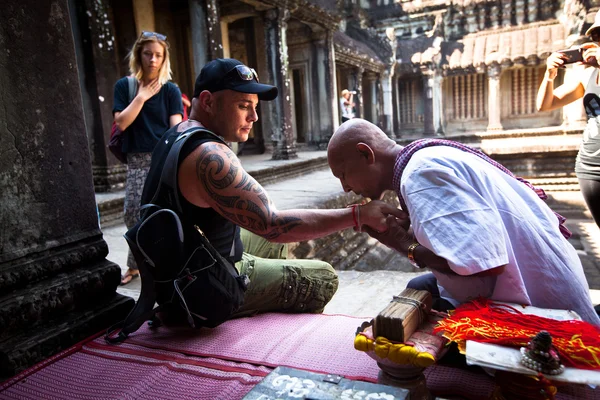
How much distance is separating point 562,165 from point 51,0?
8.48m

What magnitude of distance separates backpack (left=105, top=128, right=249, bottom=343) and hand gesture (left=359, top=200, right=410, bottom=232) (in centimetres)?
66

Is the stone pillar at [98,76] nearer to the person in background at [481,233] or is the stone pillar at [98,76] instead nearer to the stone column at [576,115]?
the person in background at [481,233]

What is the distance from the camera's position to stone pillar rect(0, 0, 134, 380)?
1.86 m

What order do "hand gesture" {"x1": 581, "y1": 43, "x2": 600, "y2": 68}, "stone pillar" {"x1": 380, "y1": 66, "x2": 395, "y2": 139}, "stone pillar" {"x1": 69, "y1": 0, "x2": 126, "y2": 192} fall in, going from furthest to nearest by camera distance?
"stone pillar" {"x1": 380, "y1": 66, "x2": 395, "y2": 139}, "stone pillar" {"x1": 69, "y1": 0, "x2": 126, "y2": 192}, "hand gesture" {"x1": 581, "y1": 43, "x2": 600, "y2": 68}

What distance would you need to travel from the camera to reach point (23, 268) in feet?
6.31

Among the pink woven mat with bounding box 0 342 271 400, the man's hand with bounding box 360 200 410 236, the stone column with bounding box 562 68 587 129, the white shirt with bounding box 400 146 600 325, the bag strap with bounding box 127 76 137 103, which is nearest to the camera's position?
the white shirt with bounding box 400 146 600 325

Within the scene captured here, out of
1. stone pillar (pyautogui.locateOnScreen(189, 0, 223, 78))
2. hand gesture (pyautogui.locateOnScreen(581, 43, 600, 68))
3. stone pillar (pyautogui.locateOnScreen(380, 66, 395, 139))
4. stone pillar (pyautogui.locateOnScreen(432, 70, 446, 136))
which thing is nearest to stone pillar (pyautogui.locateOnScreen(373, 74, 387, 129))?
stone pillar (pyautogui.locateOnScreen(380, 66, 395, 139))

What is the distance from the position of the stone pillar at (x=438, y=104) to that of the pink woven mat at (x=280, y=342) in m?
18.1

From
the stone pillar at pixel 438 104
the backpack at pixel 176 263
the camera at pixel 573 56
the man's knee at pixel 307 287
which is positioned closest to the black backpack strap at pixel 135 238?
the backpack at pixel 176 263

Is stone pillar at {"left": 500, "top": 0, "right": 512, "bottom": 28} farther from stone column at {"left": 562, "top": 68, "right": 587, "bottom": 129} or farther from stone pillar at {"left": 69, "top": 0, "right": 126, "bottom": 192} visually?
stone pillar at {"left": 69, "top": 0, "right": 126, "bottom": 192}

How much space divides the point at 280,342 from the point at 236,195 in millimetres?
684

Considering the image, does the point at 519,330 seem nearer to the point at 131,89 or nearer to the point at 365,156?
the point at 365,156

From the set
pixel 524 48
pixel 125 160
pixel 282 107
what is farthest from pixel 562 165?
pixel 524 48

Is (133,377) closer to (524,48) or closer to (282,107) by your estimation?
(282,107)
